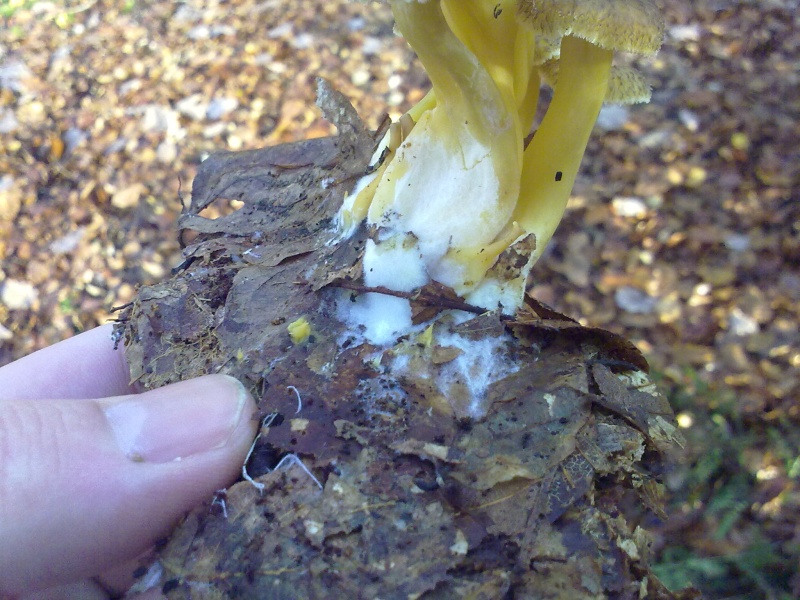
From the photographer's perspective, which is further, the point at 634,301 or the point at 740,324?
the point at 634,301

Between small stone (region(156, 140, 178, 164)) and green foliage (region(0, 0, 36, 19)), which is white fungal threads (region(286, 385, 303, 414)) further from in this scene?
green foliage (region(0, 0, 36, 19))

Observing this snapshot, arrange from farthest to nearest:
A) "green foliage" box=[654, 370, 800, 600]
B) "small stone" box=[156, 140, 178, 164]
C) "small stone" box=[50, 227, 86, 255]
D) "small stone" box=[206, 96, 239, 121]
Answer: "small stone" box=[206, 96, 239, 121] < "small stone" box=[156, 140, 178, 164] < "small stone" box=[50, 227, 86, 255] < "green foliage" box=[654, 370, 800, 600]

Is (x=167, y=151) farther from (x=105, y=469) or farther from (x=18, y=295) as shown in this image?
(x=105, y=469)

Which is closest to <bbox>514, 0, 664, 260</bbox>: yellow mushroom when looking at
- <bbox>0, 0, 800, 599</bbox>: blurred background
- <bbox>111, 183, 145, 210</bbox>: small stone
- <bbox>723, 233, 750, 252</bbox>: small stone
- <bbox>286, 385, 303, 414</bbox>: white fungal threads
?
<bbox>286, 385, 303, 414</bbox>: white fungal threads

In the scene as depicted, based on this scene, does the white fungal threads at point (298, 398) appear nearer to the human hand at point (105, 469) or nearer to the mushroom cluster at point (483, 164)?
the human hand at point (105, 469)

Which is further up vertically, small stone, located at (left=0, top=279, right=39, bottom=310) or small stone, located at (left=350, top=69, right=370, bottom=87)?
small stone, located at (left=350, top=69, right=370, bottom=87)

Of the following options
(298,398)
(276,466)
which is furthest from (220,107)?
(276,466)

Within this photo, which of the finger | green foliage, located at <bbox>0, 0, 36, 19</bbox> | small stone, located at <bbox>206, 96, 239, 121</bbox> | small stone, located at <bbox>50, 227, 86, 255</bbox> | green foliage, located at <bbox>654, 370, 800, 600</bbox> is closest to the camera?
the finger
